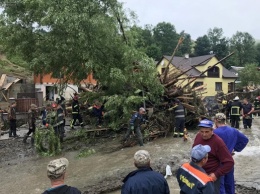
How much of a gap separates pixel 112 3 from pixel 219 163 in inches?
397

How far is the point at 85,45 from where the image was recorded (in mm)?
11820

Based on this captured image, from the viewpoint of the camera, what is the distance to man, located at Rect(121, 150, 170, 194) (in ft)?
10.4

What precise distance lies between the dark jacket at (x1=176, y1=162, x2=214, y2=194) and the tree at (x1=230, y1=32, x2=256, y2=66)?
87.9m

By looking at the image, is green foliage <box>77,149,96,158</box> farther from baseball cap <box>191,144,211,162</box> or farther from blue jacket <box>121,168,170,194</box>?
baseball cap <box>191,144,211,162</box>

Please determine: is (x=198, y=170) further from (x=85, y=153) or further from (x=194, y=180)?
(x=85, y=153)

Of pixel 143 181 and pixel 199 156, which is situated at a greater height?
Answer: pixel 199 156

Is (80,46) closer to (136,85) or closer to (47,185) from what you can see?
(136,85)

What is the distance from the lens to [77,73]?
13398mm

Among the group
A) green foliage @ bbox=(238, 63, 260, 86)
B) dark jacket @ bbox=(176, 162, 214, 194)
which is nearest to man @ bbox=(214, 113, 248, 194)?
dark jacket @ bbox=(176, 162, 214, 194)

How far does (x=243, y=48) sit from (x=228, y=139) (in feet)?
321

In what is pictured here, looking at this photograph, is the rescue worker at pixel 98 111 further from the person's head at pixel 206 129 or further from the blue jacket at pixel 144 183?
the blue jacket at pixel 144 183

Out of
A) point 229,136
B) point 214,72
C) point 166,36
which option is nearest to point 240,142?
point 229,136

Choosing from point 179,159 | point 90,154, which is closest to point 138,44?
point 90,154

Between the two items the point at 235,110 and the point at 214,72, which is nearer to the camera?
the point at 235,110
